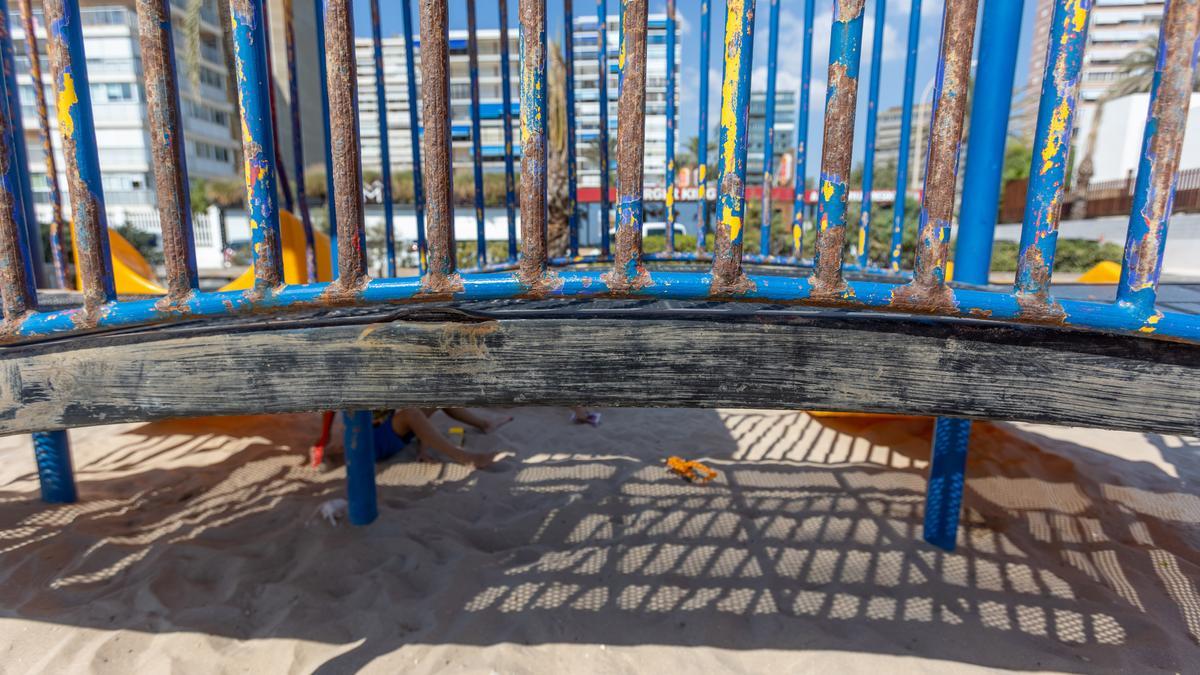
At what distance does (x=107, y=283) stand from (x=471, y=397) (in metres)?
0.80

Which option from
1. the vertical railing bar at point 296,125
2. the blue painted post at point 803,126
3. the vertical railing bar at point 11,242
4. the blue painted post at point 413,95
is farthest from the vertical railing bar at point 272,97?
the blue painted post at point 803,126

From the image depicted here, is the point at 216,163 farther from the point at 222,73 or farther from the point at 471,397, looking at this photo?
the point at 471,397

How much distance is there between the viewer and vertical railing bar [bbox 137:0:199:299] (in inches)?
45.2

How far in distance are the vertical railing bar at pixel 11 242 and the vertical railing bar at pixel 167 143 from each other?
33cm

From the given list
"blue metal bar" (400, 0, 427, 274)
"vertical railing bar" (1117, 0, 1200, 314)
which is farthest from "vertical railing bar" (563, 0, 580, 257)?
"vertical railing bar" (1117, 0, 1200, 314)

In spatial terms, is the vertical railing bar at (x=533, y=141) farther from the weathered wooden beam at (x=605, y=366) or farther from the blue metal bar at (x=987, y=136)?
the blue metal bar at (x=987, y=136)

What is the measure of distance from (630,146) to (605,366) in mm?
464

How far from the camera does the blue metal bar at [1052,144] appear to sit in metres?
1.06

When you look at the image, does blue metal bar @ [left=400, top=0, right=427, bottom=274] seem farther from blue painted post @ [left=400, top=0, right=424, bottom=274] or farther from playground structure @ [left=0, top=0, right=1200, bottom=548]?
playground structure @ [left=0, top=0, right=1200, bottom=548]

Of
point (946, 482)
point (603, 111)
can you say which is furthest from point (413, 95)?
point (946, 482)

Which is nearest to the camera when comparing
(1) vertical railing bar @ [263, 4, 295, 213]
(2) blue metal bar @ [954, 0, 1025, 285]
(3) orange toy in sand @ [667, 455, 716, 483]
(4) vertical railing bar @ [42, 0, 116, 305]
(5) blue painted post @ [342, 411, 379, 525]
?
(4) vertical railing bar @ [42, 0, 116, 305]

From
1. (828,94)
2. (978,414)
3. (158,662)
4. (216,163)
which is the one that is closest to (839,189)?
(828,94)

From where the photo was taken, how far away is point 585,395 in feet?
4.43

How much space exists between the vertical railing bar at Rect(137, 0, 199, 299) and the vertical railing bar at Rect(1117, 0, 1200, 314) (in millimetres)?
1769
